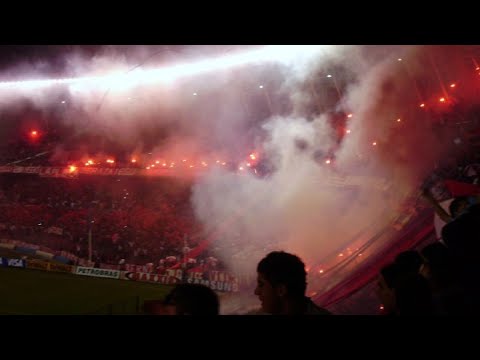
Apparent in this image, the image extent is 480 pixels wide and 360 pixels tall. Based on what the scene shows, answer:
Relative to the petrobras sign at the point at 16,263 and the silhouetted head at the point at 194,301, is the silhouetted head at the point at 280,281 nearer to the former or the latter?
the silhouetted head at the point at 194,301

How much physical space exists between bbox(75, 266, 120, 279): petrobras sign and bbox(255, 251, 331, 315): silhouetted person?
690 cm

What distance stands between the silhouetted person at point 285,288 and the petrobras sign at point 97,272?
6.90m

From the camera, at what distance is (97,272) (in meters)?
8.30

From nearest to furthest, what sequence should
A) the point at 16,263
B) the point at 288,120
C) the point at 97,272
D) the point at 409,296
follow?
the point at 409,296, the point at 288,120, the point at 97,272, the point at 16,263

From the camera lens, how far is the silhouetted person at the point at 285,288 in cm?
175

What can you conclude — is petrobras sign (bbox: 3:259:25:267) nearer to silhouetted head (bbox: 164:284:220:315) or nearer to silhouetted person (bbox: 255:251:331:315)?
silhouetted head (bbox: 164:284:220:315)

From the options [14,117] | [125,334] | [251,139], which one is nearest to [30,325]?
[125,334]

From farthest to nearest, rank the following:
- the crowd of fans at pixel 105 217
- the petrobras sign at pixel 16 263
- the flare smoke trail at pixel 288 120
→ the petrobras sign at pixel 16 263 < the crowd of fans at pixel 105 217 < the flare smoke trail at pixel 288 120

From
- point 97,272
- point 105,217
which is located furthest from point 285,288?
point 105,217

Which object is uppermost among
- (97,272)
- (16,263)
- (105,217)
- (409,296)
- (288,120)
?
(288,120)

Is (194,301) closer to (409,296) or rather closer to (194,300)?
(194,300)

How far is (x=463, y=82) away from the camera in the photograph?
20.4 feet

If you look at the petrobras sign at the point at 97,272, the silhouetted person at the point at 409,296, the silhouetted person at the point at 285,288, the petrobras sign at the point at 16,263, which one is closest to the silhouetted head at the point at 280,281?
the silhouetted person at the point at 285,288

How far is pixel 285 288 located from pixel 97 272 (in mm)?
7519
